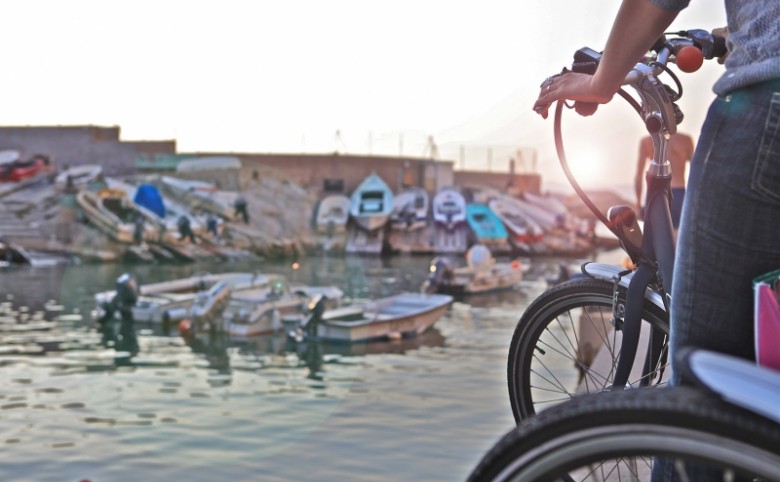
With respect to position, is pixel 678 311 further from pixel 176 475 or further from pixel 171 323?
pixel 171 323

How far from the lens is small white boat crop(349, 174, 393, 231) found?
58.6 meters

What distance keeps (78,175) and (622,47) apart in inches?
2206

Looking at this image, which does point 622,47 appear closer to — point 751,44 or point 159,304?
point 751,44

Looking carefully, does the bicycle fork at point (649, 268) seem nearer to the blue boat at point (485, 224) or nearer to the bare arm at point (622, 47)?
the bare arm at point (622, 47)

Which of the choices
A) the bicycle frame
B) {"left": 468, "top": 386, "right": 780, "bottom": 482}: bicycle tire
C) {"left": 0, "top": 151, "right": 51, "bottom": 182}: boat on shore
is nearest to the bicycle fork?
the bicycle frame

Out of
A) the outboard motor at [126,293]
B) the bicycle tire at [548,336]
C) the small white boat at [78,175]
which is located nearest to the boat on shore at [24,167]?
the small white boat at [78,175]

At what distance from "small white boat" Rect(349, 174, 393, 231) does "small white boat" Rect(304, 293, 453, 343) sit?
28.7 m

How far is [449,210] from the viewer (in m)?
59.1

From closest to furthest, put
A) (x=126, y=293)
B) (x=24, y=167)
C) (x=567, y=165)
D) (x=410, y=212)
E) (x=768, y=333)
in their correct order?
(x=768, y=333) < (x=567, y=165) < (x=126, y=293) < (x=24, y=167) < (x=410, y=212)

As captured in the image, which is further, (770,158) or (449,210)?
(449,210)

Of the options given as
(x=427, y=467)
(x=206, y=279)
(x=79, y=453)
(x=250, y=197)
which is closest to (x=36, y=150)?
(x=250, y=197)

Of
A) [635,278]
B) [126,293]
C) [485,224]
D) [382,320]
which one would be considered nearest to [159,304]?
[126,293]

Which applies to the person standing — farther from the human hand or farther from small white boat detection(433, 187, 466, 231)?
small white boat detection(433, 187, 466, 231)

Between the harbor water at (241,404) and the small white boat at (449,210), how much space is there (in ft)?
89.8
